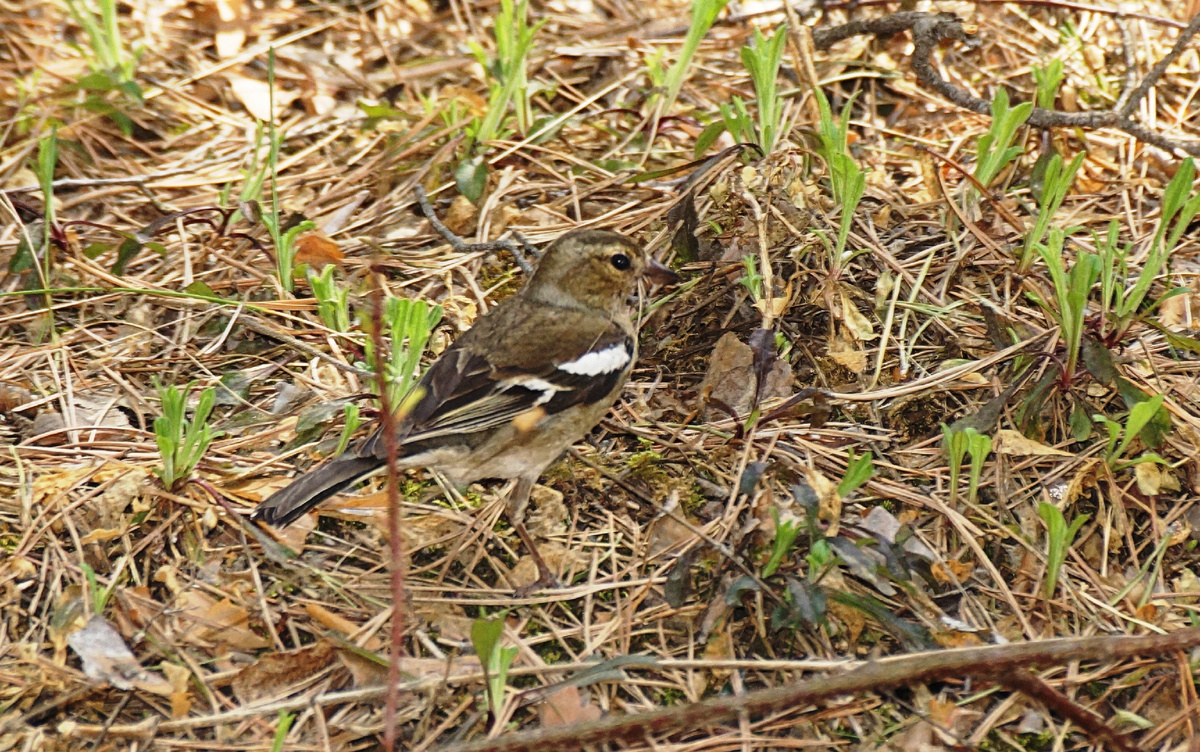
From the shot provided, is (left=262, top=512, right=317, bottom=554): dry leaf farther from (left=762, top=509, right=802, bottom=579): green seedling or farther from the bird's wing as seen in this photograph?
(left=762, top=509, right=802, bottom=579): green seedling

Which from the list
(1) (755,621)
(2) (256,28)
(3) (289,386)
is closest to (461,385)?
(3) (289,386)

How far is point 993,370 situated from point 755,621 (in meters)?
1.39

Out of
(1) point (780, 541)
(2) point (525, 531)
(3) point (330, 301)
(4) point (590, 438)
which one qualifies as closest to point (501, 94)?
(3) point (330, 301)

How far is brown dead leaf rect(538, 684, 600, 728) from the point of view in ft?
10.9

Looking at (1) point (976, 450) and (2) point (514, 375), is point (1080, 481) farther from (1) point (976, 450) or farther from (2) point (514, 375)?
(2) point (514, 375)

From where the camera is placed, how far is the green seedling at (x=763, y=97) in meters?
4.76

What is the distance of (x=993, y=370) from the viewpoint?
14.0 ft

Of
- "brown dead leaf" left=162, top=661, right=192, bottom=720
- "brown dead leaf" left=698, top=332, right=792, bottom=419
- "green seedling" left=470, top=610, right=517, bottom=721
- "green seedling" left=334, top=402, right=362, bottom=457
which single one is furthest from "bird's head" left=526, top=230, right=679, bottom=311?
"brown dead leaf" left=162, top=661, right=192, bottom=720

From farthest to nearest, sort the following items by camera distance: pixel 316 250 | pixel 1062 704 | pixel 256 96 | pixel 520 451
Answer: pixel 256 96 < pixel 316 250 < pixel 520 451 < pixel 1062 704

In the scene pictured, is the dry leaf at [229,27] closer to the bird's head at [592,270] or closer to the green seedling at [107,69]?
the green seedling at [107,69]

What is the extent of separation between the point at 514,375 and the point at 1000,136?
210cm

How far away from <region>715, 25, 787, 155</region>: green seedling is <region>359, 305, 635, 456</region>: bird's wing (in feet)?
3.40

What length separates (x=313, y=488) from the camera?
369 centimetres

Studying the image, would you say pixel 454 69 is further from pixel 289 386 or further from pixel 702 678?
pixel 702 678
